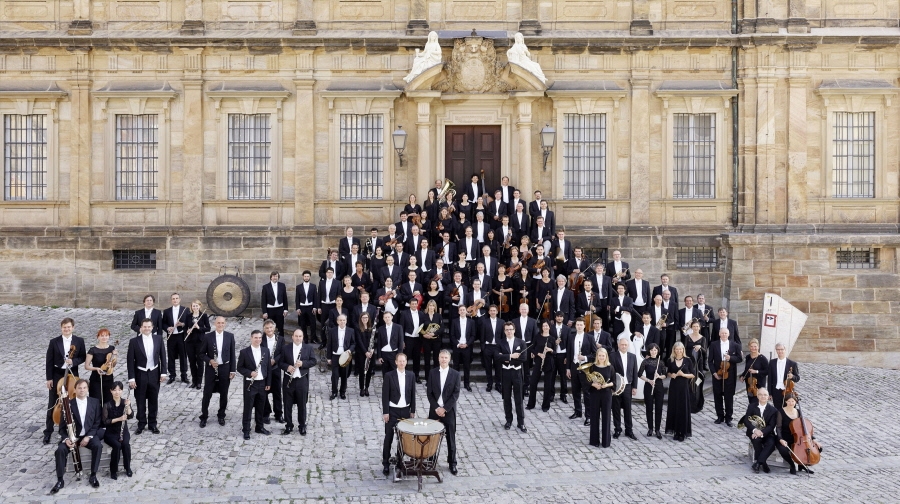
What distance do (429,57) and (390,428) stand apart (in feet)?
37.9

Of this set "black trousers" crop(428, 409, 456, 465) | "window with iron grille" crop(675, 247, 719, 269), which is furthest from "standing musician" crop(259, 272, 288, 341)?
"window with iron grille" crop(675, 247, 719, 269)

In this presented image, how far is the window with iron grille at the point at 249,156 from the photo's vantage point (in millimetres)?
21531

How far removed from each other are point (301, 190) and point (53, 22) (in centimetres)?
743

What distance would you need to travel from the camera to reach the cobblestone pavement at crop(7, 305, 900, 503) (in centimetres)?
1075

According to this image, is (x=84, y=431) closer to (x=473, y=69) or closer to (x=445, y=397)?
(x=445, y=397)

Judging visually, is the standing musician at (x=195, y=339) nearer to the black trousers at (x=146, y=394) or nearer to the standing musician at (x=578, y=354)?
the black trousers at (x=146, y=394)

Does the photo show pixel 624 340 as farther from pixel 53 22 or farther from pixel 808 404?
pixel 53 22

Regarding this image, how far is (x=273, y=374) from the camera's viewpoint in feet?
43.4

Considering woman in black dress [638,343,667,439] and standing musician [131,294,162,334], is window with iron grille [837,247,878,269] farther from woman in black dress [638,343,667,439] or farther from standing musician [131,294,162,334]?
standing musician [131,294,162,334]

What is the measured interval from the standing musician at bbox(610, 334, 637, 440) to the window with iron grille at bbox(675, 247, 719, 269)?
27.8 ft

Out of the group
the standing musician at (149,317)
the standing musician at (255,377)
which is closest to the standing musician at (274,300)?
the standing musician at (149,317)

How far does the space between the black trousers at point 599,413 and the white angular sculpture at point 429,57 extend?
10328 millimetres

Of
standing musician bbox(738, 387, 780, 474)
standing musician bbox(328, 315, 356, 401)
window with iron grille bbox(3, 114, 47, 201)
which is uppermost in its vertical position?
window with iron grille bbox(3, 114, 47, 201)

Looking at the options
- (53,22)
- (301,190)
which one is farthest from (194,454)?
(53,22)
